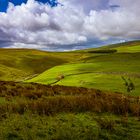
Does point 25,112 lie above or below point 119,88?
above

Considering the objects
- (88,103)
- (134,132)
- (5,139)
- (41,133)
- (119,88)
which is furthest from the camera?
(119,88)

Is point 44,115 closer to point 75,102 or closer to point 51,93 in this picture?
point 75,102

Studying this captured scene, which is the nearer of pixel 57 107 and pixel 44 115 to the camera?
pixel 44 115

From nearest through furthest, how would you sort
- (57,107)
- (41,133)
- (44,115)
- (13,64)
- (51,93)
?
(41,133) → (44,115) → (57,107) → (51,93) → (13,64)

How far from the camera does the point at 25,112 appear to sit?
45.9 feet

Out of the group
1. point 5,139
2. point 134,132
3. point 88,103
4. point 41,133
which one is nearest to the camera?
point 5,139

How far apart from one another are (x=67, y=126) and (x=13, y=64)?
455ft

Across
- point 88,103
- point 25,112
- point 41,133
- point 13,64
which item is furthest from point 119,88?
point 13,64

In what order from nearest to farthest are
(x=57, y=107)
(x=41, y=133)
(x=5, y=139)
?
(x=5, y=139) → (x=41, y=133) → (x=57, y=107)

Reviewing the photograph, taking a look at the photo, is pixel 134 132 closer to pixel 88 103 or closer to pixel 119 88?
pixel 88 103

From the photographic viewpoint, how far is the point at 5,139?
403 inches

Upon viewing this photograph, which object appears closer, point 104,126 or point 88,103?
point 104,126

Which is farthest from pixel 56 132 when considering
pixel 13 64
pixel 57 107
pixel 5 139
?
pixel 13 64

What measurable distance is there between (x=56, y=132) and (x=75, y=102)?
15.5ft
